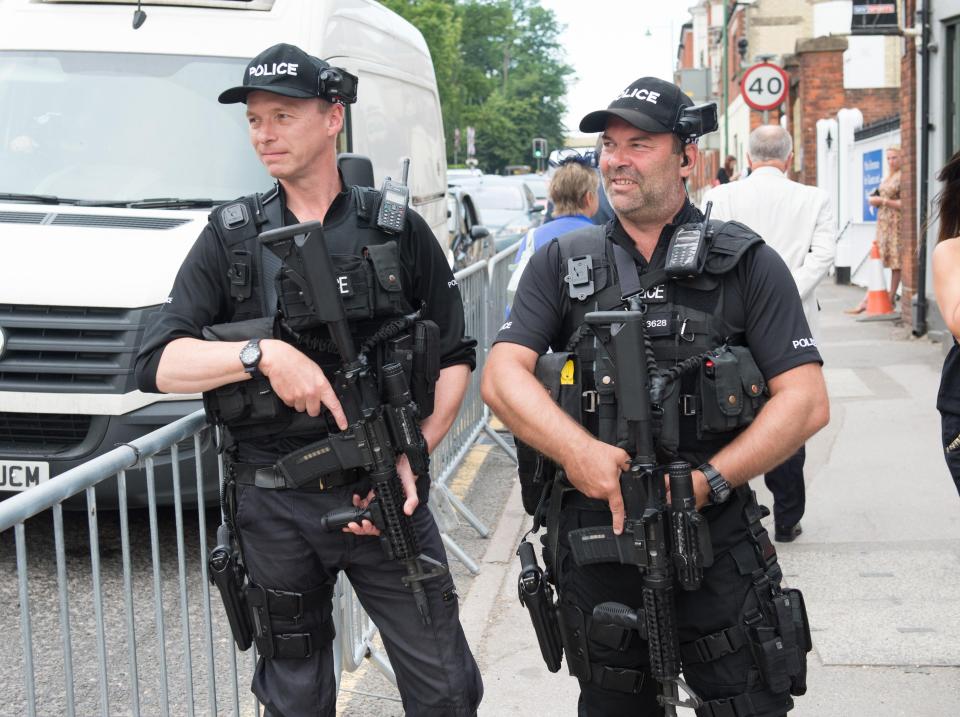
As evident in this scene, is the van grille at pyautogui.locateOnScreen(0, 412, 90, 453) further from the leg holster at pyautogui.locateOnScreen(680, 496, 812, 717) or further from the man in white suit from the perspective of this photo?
the leg holster at pyautogui.locateOnScreen(680, 496, 812, 717)

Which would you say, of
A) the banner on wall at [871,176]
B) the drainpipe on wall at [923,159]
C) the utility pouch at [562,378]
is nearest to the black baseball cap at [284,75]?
the utility pouch at [562,378]

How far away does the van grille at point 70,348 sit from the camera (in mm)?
5469

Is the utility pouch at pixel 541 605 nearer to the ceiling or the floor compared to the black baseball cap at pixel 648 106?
nearer to the floor

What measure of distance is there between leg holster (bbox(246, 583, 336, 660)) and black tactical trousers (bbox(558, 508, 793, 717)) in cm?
65

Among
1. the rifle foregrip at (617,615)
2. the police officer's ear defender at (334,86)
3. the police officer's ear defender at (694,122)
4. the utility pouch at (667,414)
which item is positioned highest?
the police officer's ear defender at (334,86)

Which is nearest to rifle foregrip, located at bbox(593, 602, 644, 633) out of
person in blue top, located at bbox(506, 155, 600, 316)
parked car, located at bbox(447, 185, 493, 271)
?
person in blue top, located at bbox(506, 155, 600, 316)

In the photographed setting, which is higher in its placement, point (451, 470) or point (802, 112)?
point (802, 112)

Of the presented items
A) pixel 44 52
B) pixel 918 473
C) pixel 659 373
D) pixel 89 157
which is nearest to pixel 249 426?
pixel 659 373

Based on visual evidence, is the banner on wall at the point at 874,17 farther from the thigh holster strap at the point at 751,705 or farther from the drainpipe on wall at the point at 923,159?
the thigh holster strap at the point at 751,705

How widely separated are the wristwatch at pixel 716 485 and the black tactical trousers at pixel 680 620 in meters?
0.19

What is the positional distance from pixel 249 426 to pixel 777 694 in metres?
1.41

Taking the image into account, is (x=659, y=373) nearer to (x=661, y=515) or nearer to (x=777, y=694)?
(x=661, y=515)

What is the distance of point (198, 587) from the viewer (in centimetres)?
618

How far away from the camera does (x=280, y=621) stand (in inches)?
124
